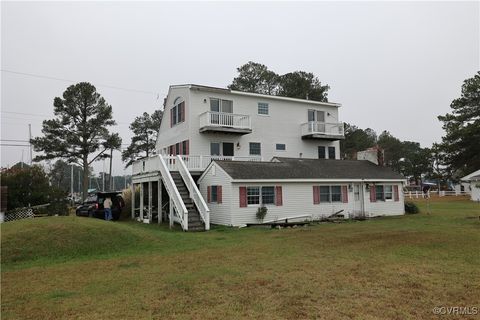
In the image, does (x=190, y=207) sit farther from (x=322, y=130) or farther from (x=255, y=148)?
(x=322, y=130)

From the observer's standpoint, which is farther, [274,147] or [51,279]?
[274,147]

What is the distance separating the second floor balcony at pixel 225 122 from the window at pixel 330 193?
7.13 meters

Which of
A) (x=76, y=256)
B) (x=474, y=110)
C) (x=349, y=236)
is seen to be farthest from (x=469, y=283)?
(x=474, y=110)

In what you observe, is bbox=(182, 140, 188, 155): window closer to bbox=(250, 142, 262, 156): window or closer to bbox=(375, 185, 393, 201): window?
bbox=(250, 142, 262, 156): window

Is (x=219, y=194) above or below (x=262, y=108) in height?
below

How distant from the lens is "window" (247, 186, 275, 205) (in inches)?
794

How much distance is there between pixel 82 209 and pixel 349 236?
19741 mm

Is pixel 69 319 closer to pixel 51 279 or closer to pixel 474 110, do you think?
pixel 51 279

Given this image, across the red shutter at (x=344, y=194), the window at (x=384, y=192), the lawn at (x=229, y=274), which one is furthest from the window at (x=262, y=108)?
the lawn at (x=229, y=274)

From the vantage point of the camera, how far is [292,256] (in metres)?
10.6

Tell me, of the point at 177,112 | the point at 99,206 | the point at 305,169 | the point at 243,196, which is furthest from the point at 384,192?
the point at 99,206

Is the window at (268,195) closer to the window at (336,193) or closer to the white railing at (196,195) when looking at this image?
the white railing at (196,195)

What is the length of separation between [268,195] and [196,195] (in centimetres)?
413

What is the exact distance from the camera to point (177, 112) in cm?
2788
